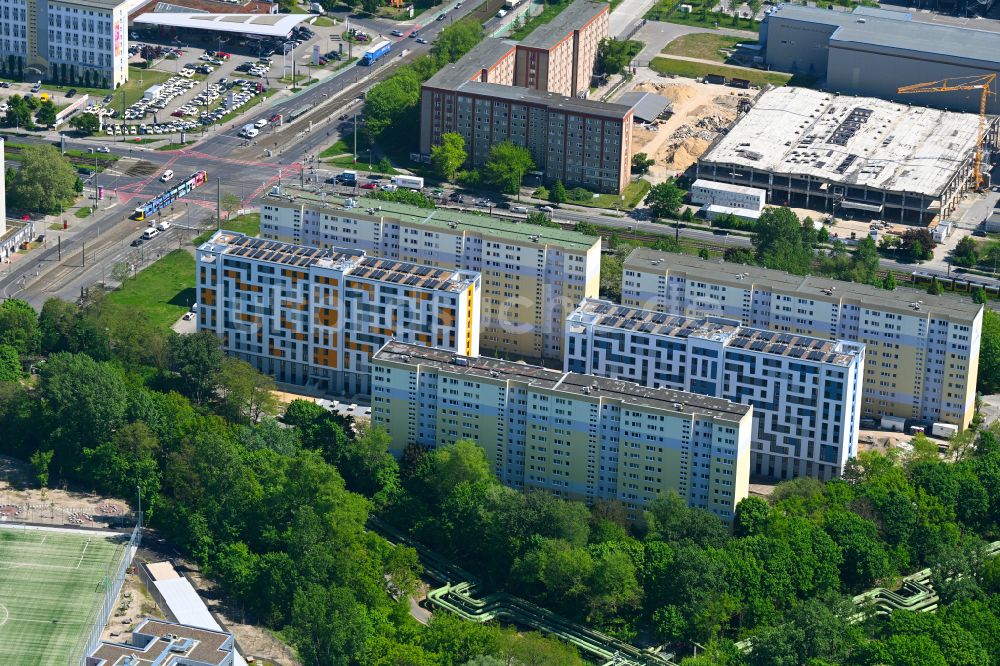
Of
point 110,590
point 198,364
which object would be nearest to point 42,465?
point 198,364

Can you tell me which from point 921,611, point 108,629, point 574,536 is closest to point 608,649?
point 574,536

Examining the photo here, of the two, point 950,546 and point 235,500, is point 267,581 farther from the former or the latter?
point 950,546

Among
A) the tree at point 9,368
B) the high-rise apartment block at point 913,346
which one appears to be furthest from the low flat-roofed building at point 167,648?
the high-rise apartment block at point 913,346

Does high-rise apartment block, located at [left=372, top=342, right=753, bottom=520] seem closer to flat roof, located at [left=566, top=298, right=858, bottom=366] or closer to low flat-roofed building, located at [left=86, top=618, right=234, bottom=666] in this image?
flat roof, located at [left=566, top=298, right=858, bottom=366]

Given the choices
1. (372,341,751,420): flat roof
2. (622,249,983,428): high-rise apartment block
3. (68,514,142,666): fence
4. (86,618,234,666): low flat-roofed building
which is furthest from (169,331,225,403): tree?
(622,249,983,428): high-rise apartment block

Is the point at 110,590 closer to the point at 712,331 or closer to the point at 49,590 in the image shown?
the point at 49,590
